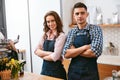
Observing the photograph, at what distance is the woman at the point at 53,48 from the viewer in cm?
254

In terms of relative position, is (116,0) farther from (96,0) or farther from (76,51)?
(76,51)

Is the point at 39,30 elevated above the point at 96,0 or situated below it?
below

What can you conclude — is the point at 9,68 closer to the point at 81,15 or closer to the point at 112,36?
the point at 81,15

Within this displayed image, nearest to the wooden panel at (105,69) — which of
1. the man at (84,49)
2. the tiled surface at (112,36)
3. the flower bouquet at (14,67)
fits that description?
the tiled surface at (112,36)

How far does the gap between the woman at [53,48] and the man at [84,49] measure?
0.36ft

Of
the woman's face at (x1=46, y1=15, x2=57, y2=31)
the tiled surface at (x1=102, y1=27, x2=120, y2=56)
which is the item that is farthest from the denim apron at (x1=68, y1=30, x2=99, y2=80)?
the tiled surface at (x1=102, y1=27, x2=120, y2=56)

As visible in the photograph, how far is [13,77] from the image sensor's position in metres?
2.12

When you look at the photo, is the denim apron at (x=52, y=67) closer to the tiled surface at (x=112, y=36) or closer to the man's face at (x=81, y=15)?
the man's face at (x=81, y=15)

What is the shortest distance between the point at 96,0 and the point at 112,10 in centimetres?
37

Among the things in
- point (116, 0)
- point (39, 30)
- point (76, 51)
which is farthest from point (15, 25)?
point (76, 51)

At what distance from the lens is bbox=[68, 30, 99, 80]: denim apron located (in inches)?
93.4

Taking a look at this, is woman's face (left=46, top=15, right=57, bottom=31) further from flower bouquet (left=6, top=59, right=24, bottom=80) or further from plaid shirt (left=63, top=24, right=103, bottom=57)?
flower bouquet (left=6, top=59, right=24, bottom=80)

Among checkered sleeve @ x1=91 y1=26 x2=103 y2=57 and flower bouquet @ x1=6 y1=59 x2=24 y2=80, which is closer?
flower bouquet @ x1=6 y1=59 x2=24 y2=80

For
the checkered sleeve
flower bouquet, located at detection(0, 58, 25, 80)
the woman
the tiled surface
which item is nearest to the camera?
flower bouquet, located at detection(0, 58, 25, 80)
